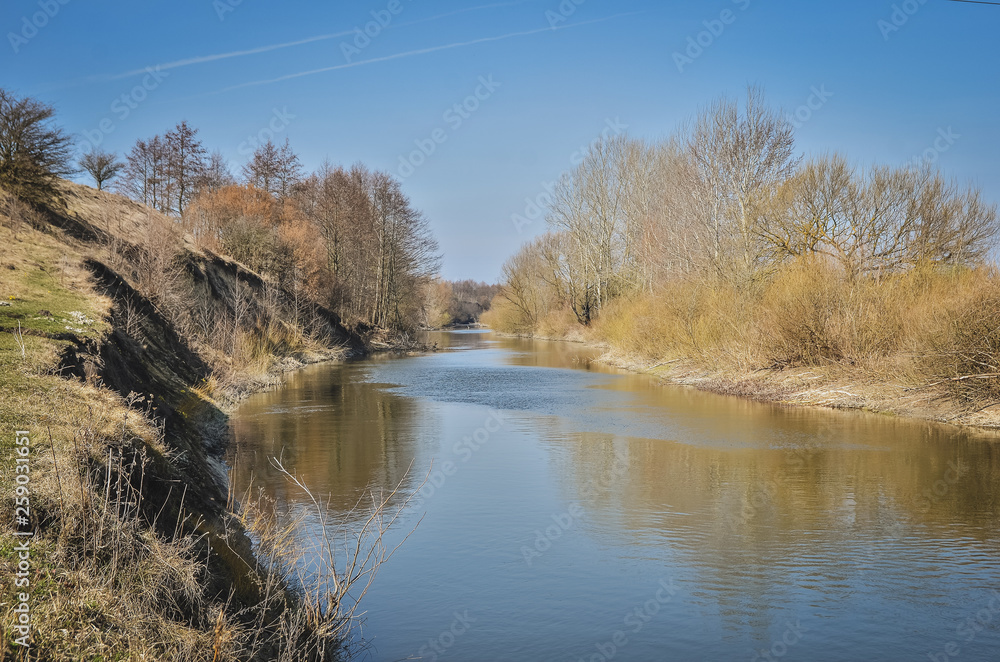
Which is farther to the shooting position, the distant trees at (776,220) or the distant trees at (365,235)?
the distant trees at (365,235)

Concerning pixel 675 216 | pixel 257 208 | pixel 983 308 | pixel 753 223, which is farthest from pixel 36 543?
pixel 257 208

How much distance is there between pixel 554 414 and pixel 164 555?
1351 cm

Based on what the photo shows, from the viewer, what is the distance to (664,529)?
8.75 meters

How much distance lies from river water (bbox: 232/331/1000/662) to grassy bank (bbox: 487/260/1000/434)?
117cm

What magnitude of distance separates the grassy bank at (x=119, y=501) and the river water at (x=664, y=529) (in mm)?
1032

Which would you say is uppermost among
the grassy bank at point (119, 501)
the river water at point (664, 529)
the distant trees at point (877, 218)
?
the distant trees at point (877, 218)

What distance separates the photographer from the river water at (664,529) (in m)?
6.04

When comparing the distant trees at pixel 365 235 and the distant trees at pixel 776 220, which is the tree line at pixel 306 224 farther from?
the distant trees at pixel 776 220

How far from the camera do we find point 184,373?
52.4 feet

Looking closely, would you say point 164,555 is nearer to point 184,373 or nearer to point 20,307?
point 20,307

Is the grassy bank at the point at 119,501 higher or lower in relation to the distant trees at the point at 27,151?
lower

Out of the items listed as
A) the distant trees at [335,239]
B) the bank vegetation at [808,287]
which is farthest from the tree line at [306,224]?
the bank vegetation at [808,287]

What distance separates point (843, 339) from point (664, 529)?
13.0m

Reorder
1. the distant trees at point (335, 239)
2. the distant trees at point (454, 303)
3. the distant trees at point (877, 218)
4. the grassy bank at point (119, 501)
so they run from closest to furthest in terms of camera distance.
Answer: the grassy bank at point (119, 501), the distant trees at point (877, 218), the distant trees at point (335, 239), the distant trees at point (454, 303)
